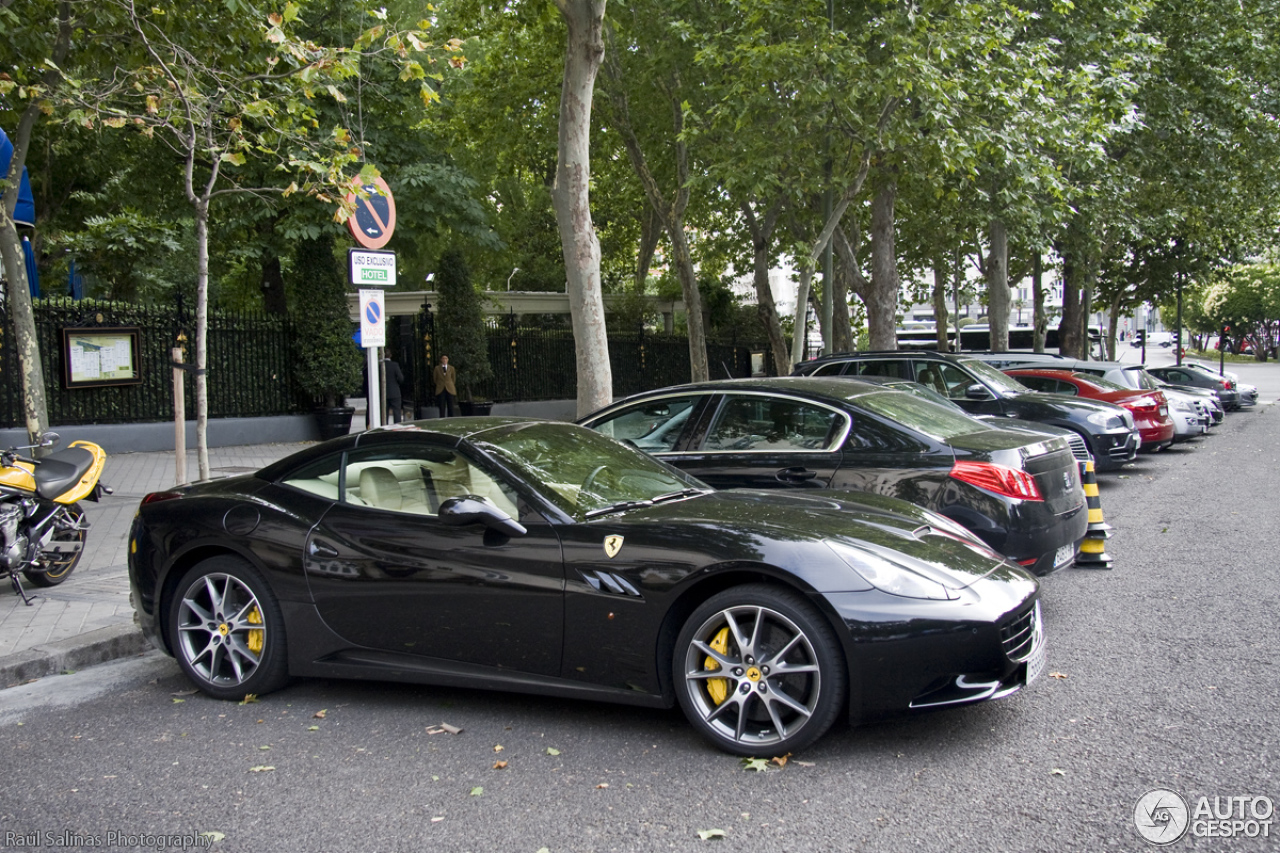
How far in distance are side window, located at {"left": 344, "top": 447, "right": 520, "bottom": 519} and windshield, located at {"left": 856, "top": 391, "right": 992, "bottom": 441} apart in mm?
2874

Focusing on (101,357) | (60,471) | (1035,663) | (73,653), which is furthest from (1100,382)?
(101,357)

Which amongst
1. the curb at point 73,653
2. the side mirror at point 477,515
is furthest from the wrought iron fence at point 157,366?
the side mirror at point 477,515

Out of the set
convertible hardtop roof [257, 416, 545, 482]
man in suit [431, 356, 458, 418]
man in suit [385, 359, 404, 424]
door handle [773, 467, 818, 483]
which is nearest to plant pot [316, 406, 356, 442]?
man in suit [385, 359, 404, 424]

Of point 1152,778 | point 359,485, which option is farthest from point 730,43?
point 1152,778

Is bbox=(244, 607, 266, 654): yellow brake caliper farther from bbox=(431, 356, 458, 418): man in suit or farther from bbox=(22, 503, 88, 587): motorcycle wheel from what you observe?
bbox=(431, 356, 458, 418): man in suit

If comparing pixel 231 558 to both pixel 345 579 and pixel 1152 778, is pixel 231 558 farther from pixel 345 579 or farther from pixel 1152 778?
pixel 1152 778

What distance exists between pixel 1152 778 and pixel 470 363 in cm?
1907

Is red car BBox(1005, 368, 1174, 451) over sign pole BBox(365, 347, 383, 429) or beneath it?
beneath

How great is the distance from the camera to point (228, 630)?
5.09m

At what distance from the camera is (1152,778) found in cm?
376

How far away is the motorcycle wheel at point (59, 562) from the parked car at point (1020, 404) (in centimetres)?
921

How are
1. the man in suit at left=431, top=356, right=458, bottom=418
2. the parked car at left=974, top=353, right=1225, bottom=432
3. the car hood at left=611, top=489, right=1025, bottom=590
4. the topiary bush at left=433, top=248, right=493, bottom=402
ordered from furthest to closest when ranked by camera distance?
the topiary bush at left=433, top=248, right=493, bottom=402 < the man in suit at left=431, top=356, right=458, bottom=418 < the parked car at left=974, top=353, right=1225, bottom=432 < the car hood at left=611, top=489, right=1025, bottom=590

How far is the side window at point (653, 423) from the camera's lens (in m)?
7.14

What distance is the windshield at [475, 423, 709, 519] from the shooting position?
15.5 ft
